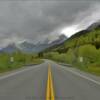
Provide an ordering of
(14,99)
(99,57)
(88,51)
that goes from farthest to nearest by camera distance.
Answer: (88,51) < (99,57) < (14,99)

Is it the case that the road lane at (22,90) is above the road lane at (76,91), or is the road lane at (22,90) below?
above

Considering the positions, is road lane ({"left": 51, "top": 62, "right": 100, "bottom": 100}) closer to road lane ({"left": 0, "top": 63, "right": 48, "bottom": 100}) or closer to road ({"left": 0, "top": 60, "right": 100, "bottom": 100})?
road ({"left": 0, "top": 60, "right": 100, "bottom": 100})

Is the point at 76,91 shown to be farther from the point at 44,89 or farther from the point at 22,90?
the point at 22,90

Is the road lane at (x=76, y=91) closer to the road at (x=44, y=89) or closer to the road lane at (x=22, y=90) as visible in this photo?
the road at (x=44, y=89)

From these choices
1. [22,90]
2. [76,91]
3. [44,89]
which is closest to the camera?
[76,91]

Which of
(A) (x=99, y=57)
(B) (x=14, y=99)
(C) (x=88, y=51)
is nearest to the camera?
(B) (x=14, y=99)

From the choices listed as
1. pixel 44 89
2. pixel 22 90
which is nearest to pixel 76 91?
pixel 44 89

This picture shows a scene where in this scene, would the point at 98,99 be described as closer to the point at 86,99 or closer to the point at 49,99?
the point at 86,99

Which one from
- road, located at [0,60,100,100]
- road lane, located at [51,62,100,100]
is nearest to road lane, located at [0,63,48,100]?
road, located at [0,60,100,100]

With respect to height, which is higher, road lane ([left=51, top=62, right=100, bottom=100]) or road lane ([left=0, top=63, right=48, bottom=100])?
road lane ([left=0, top=63, right=48, bottom=100])

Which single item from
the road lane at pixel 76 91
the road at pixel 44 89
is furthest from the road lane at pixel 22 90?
the road lane at pixel 76 91

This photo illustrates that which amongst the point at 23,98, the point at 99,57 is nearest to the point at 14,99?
the point at 23,98

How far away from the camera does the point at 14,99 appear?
9.41 meters

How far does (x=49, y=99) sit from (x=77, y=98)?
3.75ft
